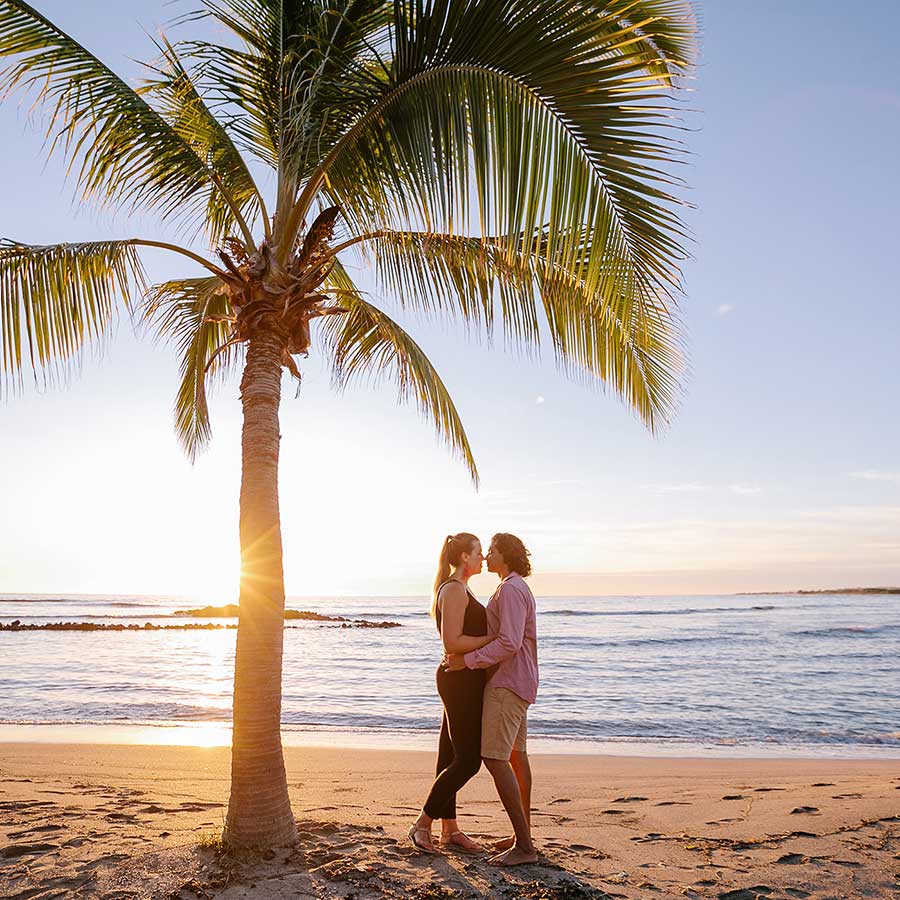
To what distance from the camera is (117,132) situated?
17.9ft

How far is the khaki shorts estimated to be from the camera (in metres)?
4.93

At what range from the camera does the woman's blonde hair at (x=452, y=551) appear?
5172mm

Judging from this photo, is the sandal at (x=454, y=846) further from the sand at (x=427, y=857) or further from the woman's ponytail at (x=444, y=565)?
the woman's ponytail at (x=444, y=565)

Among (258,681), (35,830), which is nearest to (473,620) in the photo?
(258,681)

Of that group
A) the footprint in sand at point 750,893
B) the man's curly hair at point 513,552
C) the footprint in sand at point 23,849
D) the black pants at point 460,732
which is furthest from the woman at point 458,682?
the footprint in sand at point 23,849

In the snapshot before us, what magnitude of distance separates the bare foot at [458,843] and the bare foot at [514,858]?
1.18 feet

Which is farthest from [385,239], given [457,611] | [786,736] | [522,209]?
[786,736]

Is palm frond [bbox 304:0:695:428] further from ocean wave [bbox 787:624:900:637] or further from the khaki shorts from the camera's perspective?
Answer: ocean wave [bbox 787:624:900:637]

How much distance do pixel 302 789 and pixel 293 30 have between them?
688cm

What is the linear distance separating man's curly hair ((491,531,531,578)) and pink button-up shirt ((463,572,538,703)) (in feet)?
0.30

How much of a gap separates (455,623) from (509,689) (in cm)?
54

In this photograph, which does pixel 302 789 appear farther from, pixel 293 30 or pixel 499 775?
pixel 293 30

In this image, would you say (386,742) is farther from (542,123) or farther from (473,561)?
(542,123)

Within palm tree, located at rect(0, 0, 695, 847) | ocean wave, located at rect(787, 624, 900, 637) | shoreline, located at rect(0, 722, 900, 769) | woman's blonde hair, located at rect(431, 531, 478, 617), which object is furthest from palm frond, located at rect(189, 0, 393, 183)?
ocean wave, located at rect(787, 624, 900, 637)
